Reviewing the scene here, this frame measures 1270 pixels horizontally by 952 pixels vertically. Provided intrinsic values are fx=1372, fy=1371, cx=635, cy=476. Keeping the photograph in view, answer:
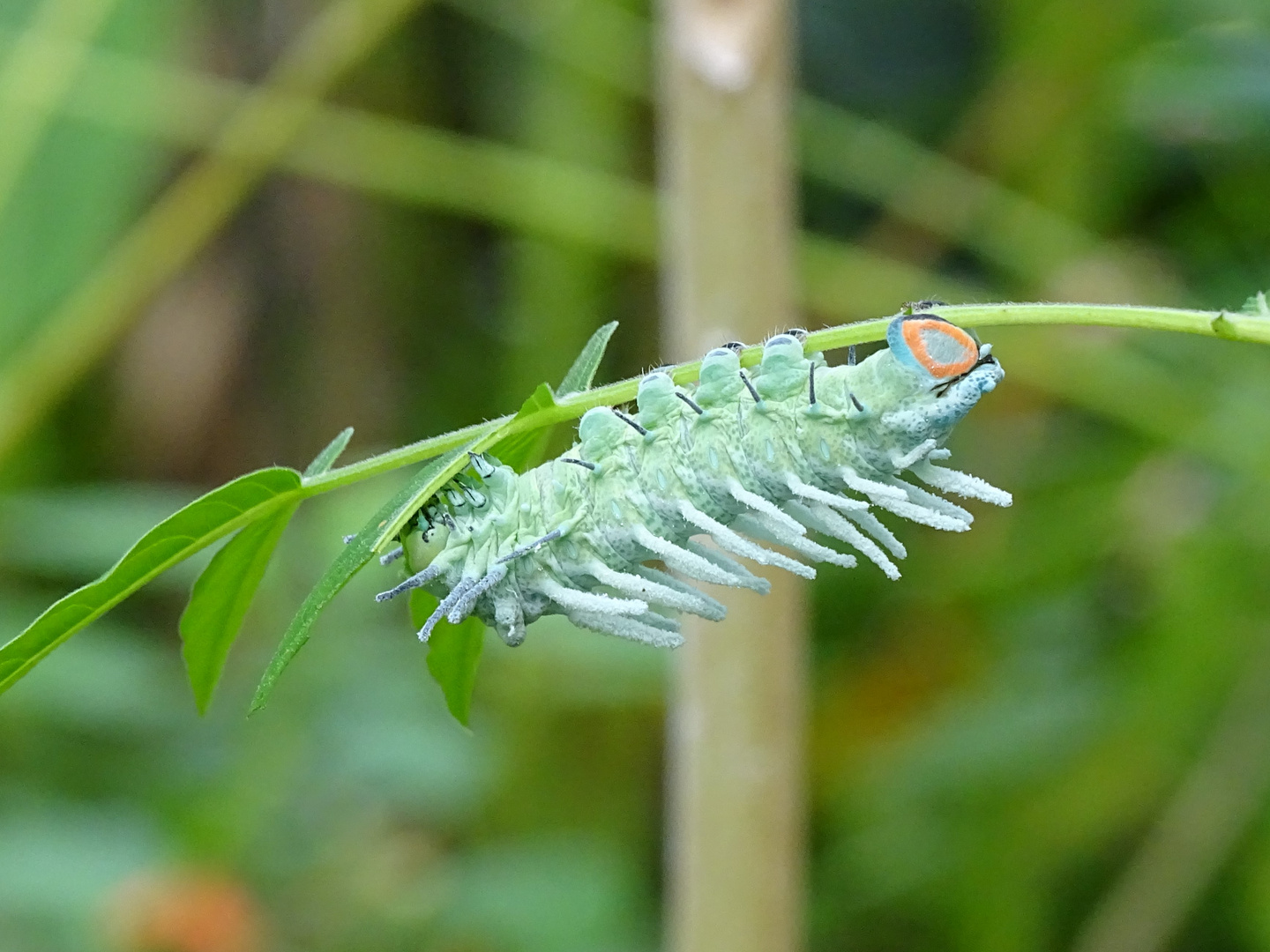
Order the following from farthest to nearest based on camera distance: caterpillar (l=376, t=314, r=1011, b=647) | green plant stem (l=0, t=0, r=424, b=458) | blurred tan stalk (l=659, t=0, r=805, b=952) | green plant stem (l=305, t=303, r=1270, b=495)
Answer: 1. green plant stem (l=0, t=0, r=424, b=458)
2. blurred tan stalk (l=659, t=0, r=805, b=952)
3. caterpillar (l=376, t=314, r=1011, b=647)
4. green plant stem (l=305, t=303, r=1270, b=495)

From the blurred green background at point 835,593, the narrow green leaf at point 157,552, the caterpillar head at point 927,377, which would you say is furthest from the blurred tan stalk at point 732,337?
the blurred green background at point 835,593

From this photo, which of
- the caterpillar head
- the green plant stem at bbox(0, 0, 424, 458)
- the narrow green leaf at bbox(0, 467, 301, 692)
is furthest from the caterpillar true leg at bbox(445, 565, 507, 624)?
the green plant stem at bbox(0, 0, 424, 458)

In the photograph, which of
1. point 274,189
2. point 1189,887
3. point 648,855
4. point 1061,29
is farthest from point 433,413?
point 1189,887

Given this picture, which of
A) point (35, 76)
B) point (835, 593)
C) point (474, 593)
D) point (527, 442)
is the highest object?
point (35, 76)

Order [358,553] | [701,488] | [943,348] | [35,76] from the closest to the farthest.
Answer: [358,553] → [943,348] → [701,488] → [35,76]

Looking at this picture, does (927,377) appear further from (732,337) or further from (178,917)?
(178,917)

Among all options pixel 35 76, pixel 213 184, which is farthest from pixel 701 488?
pixel 213 184

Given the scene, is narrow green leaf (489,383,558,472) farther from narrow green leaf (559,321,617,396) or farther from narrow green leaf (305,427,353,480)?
narrow green leaf (305,427,353,480)
